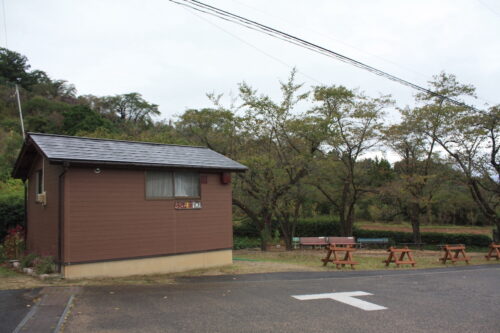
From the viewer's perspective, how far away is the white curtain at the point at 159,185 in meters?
11.3

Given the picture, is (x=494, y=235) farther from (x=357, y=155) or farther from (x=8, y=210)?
(x=8, y=210)

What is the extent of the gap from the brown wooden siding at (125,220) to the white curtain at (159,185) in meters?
0.19

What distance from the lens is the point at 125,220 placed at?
10656mm

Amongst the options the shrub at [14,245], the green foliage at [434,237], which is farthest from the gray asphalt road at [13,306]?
the green foliage at [434,237]

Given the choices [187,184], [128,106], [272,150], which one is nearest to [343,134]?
[272,150]

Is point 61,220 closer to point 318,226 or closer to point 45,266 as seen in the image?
point 45,266

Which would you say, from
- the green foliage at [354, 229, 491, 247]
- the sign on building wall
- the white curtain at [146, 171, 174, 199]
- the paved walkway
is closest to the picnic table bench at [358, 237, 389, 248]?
the green foliage at [354, 229, 491, 247]

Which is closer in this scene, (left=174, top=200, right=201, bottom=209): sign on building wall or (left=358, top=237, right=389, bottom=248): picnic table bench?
(left=174, top=200, right=201, bottom=209): sign on building wall

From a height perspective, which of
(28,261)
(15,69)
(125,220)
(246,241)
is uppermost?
(15,69)

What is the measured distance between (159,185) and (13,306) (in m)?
5.23

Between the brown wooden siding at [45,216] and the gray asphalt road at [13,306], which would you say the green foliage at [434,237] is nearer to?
the brown wooden siding at [45,216]

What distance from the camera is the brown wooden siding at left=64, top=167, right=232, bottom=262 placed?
9.86m

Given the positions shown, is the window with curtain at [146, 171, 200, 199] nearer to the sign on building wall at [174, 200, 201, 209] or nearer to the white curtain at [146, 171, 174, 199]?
the white curtain at [146, 171, 174, 199]

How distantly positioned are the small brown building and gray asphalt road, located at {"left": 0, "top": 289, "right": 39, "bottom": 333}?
5.85ft
